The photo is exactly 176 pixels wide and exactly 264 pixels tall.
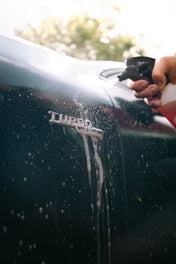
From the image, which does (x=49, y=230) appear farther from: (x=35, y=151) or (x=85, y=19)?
(x=85, y=19)

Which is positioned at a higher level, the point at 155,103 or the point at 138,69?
the point at 138,69

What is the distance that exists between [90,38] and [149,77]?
16054 mm

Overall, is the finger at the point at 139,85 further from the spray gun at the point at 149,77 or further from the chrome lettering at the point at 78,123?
the chrome lettering at the point at 78,123

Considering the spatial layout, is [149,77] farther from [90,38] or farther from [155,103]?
[90,38]

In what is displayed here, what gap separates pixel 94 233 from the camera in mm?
1208

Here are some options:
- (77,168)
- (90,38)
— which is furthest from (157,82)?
(90,38)

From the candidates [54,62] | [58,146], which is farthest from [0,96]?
[54,62]

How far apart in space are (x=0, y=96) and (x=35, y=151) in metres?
0.21

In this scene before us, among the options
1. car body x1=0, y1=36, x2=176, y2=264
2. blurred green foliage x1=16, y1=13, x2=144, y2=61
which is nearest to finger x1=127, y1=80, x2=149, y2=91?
car body x1=0, y1=36, x2=176, y2=264

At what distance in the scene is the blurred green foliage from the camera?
55.1ft

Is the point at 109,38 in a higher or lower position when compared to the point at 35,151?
higher

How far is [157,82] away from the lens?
1546 millimetres

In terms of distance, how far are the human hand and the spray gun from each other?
28 millimetres

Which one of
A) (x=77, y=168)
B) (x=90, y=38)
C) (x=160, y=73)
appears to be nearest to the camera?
(x=77, y=168)
